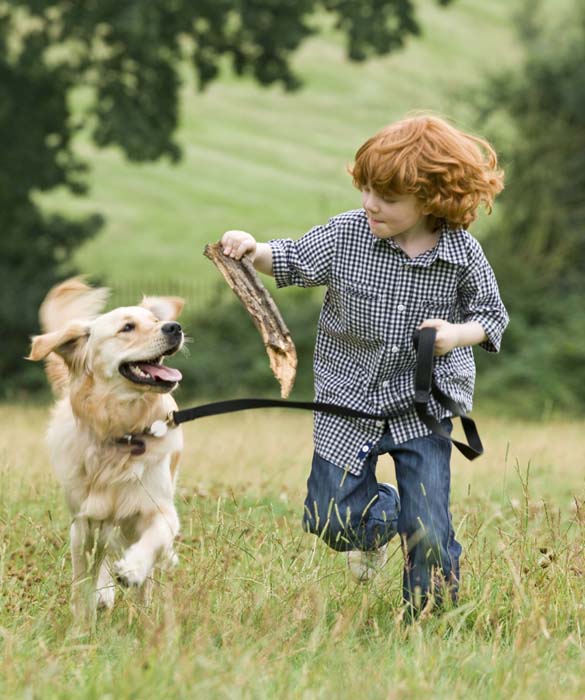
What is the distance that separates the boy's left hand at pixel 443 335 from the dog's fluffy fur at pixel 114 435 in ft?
3.59

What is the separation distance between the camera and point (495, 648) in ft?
11.2

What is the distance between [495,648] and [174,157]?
13267mm

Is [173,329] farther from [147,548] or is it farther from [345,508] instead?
[345,508]

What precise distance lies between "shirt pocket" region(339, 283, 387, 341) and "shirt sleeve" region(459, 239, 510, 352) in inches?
13.3

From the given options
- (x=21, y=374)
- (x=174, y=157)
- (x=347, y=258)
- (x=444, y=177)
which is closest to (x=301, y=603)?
(x=347, y=258)

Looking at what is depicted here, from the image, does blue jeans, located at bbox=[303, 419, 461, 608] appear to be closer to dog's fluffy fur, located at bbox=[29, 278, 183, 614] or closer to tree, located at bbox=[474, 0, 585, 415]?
dog's fluffy fur, located at bbox=[29, 278, 183, 614]

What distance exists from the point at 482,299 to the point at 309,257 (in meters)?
0.70

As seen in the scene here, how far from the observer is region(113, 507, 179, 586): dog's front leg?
399cm

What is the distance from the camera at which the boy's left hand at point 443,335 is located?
395cm

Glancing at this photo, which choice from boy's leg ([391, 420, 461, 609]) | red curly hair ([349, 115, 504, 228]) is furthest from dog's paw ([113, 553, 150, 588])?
red curly hair ([349, 115, 504, 228])

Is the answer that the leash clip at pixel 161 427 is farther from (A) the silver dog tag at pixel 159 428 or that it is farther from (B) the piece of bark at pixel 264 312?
(B) the piece of bark at pixel 264 312

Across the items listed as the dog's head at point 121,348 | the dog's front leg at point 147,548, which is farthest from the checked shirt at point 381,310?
the dog's front leg at point 147,548

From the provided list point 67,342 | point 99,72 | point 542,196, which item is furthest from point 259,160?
point 67,342

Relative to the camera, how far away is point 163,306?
16.3 ft
